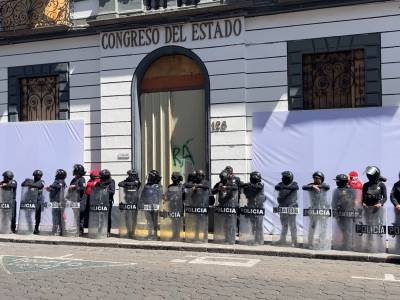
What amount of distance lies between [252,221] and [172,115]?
15.8ft

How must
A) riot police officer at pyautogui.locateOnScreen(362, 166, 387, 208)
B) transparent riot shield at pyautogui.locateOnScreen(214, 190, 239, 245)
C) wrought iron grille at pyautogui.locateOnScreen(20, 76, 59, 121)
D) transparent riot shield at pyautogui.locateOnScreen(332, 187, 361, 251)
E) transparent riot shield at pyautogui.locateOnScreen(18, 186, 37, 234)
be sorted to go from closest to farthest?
1. riot police officer at pyautogui.locateOnScreen(362, 166, 387, 208)
2. transparent riot shield at pyautogui.locateOnScreen(332, 187, 361, 251)
3. transparent riot shield at pyautogui.locateOnScreen(214, 190, 239, 245)
4. transparent riot shield at pyautogui.locateOnScreen(18, 186, 37, 234)
5. wrought iron grille at pyautogui.locateOnScreen(20, 76, 59, 121)

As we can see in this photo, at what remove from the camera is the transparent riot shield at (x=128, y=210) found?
1399 centimetres

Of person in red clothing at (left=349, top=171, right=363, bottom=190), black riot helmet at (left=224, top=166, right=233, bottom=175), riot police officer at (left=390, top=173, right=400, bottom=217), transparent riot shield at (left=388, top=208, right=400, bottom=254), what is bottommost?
transparent riot shield at (left=388, top=208, right=400, bottom=254)

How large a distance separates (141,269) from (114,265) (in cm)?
70

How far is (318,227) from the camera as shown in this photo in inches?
481

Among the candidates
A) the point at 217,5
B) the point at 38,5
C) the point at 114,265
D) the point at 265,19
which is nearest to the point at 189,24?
the point at 217,5

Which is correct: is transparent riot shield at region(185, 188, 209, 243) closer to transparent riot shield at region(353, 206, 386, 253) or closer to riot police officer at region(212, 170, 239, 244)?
riot police officer at region(212, 170, 239, 244)

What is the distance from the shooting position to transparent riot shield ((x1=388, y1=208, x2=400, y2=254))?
449 inches

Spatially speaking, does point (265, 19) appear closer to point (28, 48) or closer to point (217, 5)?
point (217, 5)

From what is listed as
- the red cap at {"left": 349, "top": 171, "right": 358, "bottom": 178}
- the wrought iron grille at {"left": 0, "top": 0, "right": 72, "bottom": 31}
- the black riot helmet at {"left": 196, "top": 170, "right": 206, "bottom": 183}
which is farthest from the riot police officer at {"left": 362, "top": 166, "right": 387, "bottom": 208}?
the wrought iron grille at {"left": 0, "top": 0, "right": 72, "bottom": 31}

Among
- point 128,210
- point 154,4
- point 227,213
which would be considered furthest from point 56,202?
point 154,4

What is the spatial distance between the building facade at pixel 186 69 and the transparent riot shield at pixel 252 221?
2312 mm

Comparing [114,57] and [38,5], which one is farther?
[38,5]

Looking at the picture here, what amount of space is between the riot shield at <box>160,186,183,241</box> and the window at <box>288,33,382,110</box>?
4.00 m
